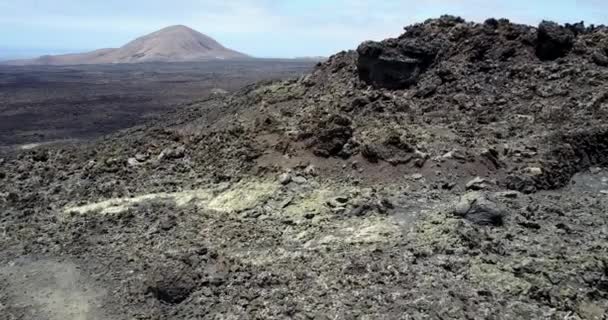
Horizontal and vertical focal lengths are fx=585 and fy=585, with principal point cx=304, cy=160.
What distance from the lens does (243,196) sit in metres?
11.1

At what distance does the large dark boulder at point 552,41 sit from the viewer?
13297 mm

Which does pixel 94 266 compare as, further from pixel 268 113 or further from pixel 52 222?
pixel 268 113

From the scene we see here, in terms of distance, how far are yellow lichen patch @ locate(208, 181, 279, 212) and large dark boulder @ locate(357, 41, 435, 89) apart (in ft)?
15.1

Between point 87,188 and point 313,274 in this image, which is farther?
point 87,188

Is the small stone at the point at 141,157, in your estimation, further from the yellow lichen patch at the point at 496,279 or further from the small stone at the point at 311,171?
the yellow lichen patch at the point at 496,279

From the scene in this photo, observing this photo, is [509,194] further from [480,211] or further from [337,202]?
[337,202]

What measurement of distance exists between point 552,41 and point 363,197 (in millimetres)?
6590

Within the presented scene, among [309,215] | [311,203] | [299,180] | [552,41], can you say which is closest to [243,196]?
[299,180]

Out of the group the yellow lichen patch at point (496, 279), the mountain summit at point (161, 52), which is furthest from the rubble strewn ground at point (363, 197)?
the mountain summit at point (161, 52)

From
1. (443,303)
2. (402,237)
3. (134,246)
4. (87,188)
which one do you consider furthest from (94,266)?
(443,303)

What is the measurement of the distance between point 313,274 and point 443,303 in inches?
73.7

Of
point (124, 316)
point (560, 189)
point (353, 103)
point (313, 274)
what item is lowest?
point (124, 316)

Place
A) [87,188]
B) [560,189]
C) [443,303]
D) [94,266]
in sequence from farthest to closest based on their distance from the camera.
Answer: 1. [87,188]
2. [560,189]
3. [94,266]
4. [443,303]

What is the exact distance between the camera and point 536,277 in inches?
289
